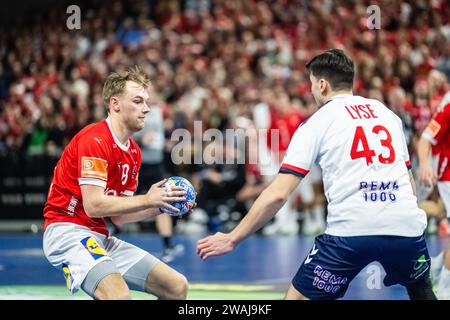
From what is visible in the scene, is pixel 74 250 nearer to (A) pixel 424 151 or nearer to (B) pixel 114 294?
(B) pixel 114 294

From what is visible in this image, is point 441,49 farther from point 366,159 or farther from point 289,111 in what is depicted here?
point 366,159

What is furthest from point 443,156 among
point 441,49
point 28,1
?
point 28,1

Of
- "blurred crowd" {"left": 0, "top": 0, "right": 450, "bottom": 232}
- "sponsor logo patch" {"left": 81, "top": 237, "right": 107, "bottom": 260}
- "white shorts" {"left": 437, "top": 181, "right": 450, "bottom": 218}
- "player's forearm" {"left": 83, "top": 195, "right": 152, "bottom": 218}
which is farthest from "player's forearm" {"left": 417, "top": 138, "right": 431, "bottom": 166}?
"blurred crowd" {"left": 0, "top": 0, "right": 450, "bottom": 232}

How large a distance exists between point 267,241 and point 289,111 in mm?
2340

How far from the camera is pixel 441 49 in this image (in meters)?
16.6

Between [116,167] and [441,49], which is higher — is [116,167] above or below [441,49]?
below

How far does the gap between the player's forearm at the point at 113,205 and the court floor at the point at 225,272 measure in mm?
3127

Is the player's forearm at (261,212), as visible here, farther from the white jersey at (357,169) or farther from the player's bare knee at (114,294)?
the player's bare knee at (114,294)

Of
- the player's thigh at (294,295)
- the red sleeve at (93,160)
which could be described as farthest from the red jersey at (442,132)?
the red sleeve at (93,160)

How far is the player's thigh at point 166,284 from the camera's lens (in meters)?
6.50

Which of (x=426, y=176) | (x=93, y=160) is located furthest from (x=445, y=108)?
(x=93, y=160)

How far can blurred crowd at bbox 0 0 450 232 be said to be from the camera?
16.1 m

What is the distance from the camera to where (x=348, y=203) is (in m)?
5.59

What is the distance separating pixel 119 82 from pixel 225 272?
511 centimetres
